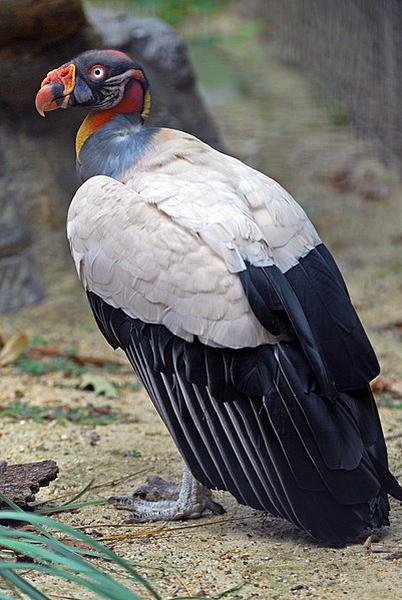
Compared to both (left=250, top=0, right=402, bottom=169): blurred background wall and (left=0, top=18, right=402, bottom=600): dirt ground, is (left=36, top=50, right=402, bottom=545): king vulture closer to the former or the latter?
(left=0, top=18, right=402, bottom=600): dirt ground

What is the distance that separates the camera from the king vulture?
321 centimetres

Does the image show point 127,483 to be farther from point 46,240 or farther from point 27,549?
point 46,240

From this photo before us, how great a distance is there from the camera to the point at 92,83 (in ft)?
12.8

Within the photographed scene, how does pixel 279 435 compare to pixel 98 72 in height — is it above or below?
below

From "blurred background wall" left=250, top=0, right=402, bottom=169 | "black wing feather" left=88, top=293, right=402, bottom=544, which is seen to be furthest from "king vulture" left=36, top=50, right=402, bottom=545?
"blurred background wall" left=250, top=0, right=402, bottom=169

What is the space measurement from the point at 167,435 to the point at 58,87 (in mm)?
1586

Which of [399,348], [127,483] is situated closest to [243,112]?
[399,348]

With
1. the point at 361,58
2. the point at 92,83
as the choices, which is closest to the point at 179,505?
the point at 92,83

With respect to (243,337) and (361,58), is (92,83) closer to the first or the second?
(243,337)

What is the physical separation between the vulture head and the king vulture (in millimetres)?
459

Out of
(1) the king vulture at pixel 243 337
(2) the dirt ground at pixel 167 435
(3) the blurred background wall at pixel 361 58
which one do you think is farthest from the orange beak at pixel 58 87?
(3) the blurred background wall at pixel 361 58

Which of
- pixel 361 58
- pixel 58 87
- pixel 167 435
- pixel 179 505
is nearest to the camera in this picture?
pixel 179 505

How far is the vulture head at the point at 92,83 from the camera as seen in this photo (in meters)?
3.90

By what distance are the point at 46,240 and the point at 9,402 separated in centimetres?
187
